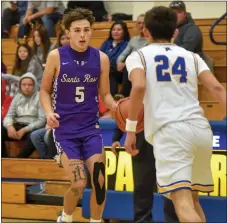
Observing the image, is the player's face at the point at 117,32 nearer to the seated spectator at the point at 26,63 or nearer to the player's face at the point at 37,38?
the seated spectator at the point at 26,63

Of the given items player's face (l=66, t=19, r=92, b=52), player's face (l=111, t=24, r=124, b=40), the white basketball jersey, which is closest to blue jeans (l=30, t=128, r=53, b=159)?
player's face (l=111, t=24, r=124, b=40)

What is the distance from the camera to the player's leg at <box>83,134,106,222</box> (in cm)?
428

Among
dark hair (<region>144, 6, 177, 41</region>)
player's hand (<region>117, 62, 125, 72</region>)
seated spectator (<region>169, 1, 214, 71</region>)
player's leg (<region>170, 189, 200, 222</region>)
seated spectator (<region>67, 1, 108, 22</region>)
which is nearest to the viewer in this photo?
player's leg (<region>170, 189, 200, 222</region>)

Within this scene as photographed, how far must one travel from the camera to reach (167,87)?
11.7 ft

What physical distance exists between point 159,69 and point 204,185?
0.78 meters

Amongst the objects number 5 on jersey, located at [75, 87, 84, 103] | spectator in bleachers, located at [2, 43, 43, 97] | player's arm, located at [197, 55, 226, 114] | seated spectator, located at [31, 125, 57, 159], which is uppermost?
player's arm, located at [197, 55, 226, 114]

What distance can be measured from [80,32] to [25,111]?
303 cm

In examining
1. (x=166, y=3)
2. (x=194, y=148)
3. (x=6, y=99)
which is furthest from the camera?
(x=166, y=3)

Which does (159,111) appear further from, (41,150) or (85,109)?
(41,150)

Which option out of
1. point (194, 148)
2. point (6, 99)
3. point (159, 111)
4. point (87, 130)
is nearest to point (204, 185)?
point (194, 148)

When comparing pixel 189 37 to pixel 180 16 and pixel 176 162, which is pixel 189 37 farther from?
pixel 176 162

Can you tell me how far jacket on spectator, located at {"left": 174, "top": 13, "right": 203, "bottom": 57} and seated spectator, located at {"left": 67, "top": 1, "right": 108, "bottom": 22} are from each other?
10.1ft

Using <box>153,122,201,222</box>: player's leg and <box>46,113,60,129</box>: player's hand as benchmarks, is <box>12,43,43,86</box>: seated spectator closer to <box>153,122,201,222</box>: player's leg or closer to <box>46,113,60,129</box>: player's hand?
<box>46,113,60,129</box>: player's hand

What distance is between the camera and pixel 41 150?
6.95 metres
